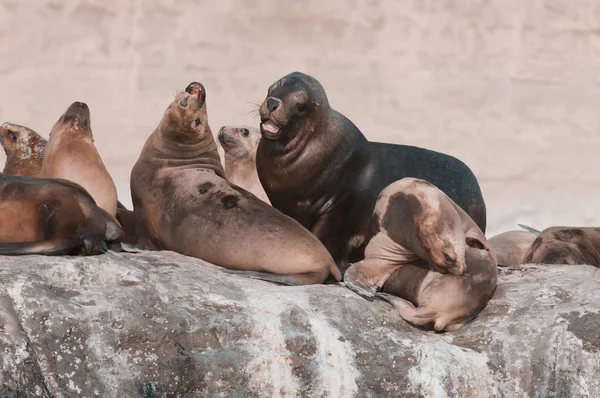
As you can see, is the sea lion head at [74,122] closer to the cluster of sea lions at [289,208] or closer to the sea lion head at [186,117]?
the cluster of sea lions at [289,208]

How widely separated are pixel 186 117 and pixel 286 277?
A: 201 centimetres

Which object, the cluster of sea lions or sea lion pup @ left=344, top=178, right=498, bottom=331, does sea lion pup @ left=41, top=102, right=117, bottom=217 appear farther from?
sea lion pup @ left=344, top=178, right=498, bottom=331

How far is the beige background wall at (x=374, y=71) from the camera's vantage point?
56.1 ft

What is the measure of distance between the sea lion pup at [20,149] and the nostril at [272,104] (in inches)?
72.8

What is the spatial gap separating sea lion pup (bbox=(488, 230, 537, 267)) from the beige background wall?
5.45 metres

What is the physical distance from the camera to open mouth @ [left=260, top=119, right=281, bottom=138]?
9688 millimetres

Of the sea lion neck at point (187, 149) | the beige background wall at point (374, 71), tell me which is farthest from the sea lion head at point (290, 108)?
the beige background wall at point (374, 71)

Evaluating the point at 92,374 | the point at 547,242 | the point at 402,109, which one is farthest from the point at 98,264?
the point at 402,109

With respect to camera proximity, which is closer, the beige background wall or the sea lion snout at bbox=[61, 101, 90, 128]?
the sea lion snout at bbox=[61, 101, 90, 128]

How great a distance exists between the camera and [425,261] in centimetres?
853

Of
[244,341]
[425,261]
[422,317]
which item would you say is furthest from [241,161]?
[244,341]

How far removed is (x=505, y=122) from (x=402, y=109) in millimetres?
1281

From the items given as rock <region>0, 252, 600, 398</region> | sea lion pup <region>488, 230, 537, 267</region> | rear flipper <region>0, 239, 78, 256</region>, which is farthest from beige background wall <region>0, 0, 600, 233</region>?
rock <region>0, 252, 600, 398</region>

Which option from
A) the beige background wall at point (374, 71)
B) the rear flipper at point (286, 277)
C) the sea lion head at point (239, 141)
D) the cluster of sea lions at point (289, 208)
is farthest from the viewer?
the beige background wall at point (374, 71)
